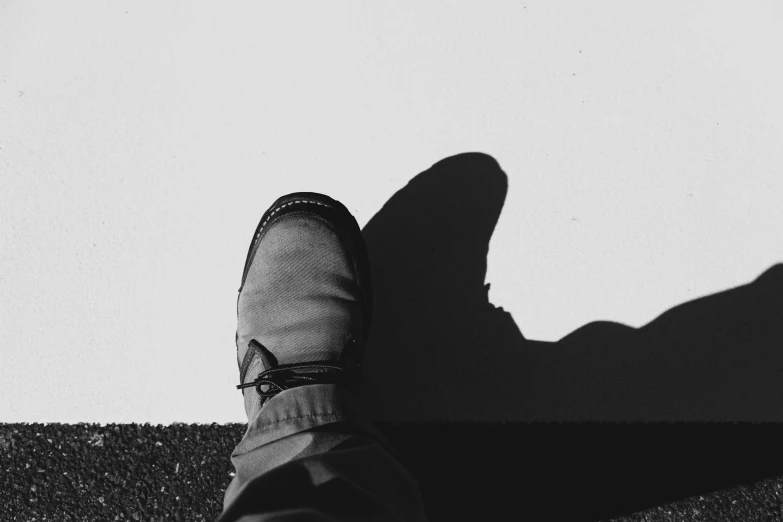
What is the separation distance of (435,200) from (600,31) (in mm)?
562

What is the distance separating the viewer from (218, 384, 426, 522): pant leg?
0.74 metres

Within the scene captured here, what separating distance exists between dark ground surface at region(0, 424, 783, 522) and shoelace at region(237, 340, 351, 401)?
19 centimetres

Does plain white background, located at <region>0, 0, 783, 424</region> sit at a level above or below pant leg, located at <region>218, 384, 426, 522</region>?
above

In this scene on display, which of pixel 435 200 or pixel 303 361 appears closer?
pixel 303 361

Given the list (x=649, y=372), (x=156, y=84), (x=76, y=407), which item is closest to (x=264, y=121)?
(x=156, y=84)

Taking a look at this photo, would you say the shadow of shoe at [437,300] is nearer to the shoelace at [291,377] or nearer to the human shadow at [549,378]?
the human shadow at [549,378]

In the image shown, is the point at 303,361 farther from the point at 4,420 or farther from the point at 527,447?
the point at 4,420

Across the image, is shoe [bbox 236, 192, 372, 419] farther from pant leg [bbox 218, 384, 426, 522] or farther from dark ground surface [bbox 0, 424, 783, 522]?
dark ground surface [bbox 0, 424, 783, 522]

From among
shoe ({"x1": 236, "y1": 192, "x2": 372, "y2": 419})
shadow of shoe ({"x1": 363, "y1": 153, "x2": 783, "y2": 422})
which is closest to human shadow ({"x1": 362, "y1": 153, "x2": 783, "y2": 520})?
shadow of shoe ({"x1": 363, "y1": 153, "x2": 783, "y2": 422})

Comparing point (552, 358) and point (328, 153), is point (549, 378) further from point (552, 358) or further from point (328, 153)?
point (328, 153)

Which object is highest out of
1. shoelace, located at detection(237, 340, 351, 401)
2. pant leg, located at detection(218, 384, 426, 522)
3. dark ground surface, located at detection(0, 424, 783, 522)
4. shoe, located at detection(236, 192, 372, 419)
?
shoe, located at detection(236, 192, 372, 419)

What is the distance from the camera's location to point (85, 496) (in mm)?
1244

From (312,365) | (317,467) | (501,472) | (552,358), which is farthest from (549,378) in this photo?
(317,467)

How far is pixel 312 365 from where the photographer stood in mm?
1132
